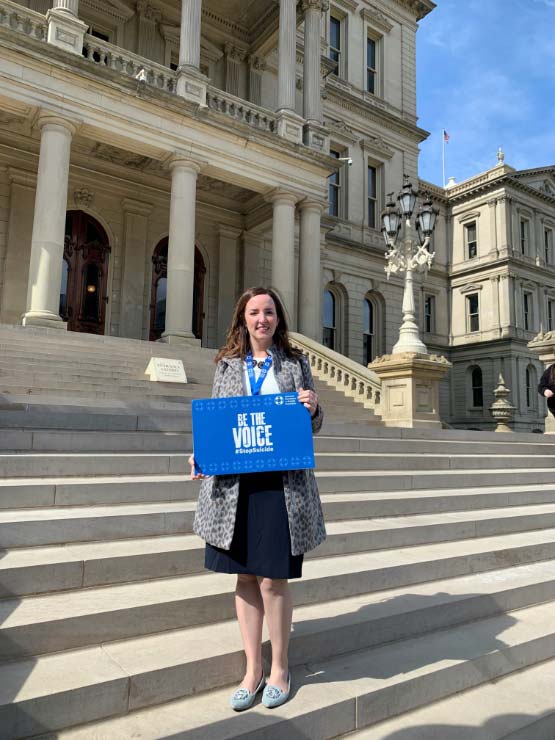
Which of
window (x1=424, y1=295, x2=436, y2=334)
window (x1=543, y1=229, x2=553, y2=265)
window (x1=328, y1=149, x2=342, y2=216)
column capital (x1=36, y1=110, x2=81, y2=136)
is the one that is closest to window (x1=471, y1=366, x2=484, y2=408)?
window (x1=424, y1=295, x2=436, y2=334)

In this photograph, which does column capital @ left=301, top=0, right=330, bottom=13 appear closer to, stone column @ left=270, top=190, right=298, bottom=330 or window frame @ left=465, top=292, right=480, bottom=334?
stone column @ left=270, top=190, right=298, bottom=330

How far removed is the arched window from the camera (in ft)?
109

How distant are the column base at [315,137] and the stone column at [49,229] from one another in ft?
25.2

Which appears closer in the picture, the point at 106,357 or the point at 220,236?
the point at 106,357

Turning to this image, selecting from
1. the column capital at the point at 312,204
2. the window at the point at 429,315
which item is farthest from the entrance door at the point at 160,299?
the window at the point at 429,315

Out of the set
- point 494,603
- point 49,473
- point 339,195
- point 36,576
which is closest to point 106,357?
point 49,473

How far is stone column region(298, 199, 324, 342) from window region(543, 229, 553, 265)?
27.0 m

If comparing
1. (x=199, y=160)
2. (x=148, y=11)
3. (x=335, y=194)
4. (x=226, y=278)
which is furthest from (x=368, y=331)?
(x=148, y=11)

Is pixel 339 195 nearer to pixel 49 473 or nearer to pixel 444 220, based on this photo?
pixel 444 220

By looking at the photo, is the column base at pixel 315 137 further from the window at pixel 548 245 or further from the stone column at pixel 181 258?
the window at pixel 548 245

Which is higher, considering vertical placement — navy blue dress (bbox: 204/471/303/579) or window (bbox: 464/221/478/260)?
window (bbox: 464/221/478/260)

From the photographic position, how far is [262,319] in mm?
Result: 2801

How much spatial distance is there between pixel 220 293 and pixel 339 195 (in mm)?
8884

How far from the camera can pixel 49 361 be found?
32.1 feet
